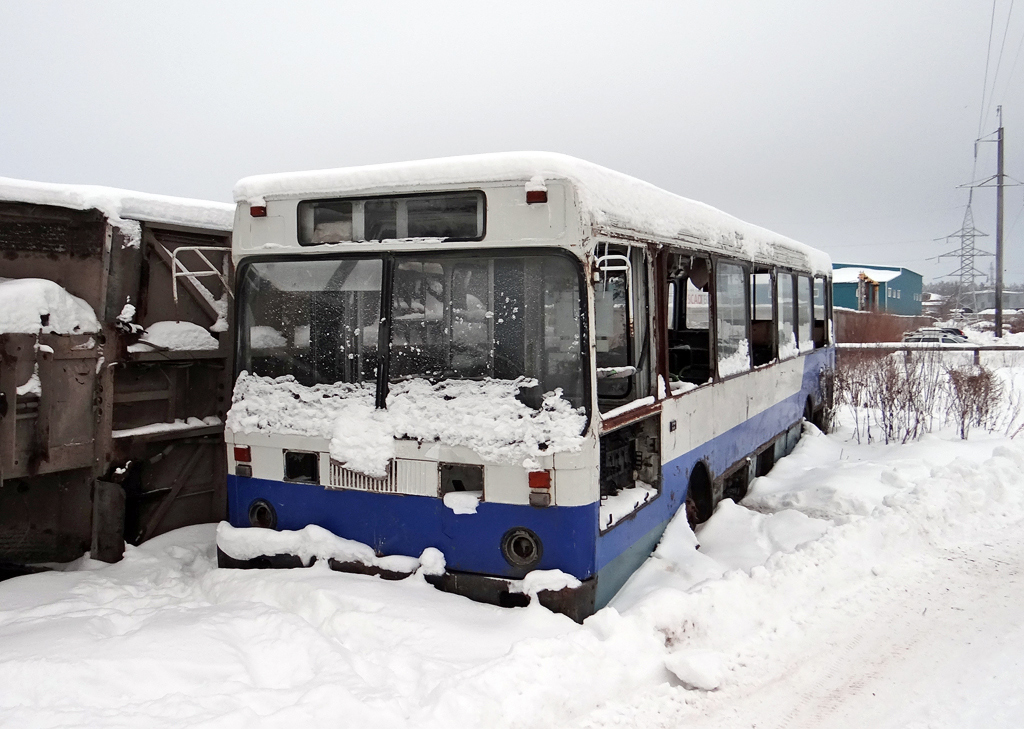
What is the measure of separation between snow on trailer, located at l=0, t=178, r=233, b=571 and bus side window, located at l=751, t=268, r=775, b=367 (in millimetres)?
4991

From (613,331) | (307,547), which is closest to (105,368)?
(307,547)

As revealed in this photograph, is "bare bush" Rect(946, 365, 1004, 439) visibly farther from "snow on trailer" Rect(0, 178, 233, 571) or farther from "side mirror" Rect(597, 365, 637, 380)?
"snow on trailer" Rect(0, 178, 233, 571)

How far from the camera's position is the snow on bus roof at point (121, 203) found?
546cm

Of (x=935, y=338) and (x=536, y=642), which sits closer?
(x=536, y=642)

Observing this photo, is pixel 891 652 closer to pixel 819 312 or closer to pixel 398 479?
pixel 398 479

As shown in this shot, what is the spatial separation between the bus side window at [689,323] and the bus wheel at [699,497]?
774 millimetres

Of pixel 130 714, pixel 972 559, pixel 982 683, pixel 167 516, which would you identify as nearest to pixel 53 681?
pixel 130 714

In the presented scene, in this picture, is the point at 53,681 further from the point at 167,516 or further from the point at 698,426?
the point at 698,426

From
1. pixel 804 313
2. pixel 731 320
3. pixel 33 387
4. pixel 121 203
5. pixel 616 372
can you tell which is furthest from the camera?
pixel 804 313

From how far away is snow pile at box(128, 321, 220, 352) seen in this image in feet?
19.8

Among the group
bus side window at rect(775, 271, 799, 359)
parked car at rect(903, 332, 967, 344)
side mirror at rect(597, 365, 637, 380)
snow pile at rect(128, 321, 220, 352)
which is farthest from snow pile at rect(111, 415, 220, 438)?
parked car at rect(903, 332, 967, 344)

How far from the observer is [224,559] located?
5.47 meters

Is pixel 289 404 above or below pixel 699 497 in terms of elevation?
above

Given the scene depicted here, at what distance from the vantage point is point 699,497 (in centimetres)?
686
